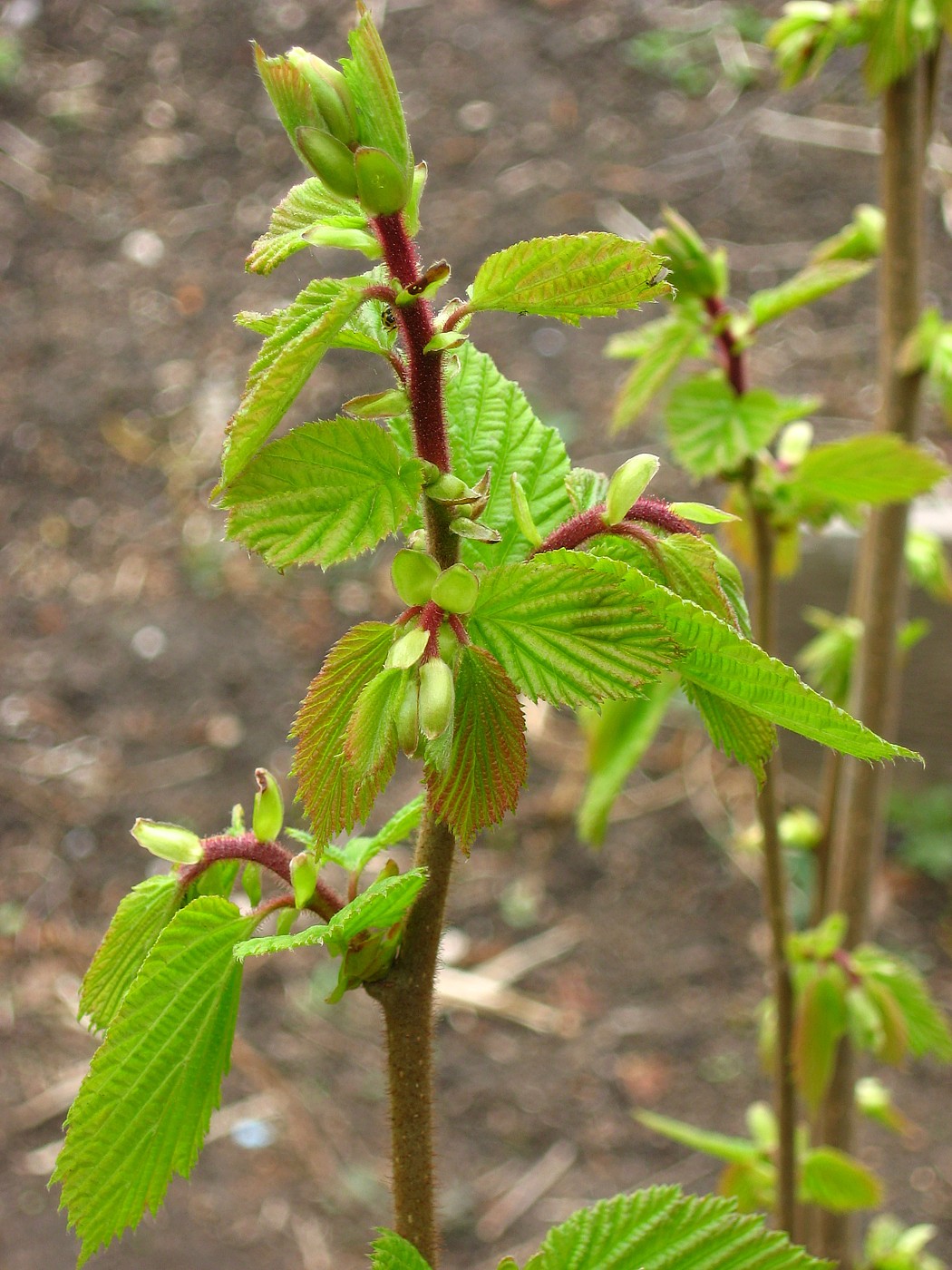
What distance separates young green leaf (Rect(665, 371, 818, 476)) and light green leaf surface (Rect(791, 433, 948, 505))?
0.05m

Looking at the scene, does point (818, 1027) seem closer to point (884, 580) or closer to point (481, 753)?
point (884, 580)

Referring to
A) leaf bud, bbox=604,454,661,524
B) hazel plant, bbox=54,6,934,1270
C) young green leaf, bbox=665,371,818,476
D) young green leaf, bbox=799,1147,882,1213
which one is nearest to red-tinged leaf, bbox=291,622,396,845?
hazel plant, bbox=54,6,934,1270

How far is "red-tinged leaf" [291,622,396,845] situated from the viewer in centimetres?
52

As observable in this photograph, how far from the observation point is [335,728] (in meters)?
0.52

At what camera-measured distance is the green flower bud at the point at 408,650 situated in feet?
1.58

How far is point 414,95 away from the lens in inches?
145

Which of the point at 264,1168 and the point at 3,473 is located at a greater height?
the point at 3,473

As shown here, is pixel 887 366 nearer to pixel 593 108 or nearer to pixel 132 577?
pixel 132 577

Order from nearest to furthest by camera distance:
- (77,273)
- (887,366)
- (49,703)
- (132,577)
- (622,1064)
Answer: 1. (887,366)
2. (622,1064)
3. (49,703)
4. (132,577)
5. (77,273)

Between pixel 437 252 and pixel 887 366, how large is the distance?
7.03 ft

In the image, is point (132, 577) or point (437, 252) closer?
point (132, 577)

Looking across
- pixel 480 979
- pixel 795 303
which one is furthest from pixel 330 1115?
pixel 795 303

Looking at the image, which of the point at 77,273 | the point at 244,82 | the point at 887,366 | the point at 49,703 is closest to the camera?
the point at 887,366

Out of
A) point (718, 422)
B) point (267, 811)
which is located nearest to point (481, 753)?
point (267, 811)
